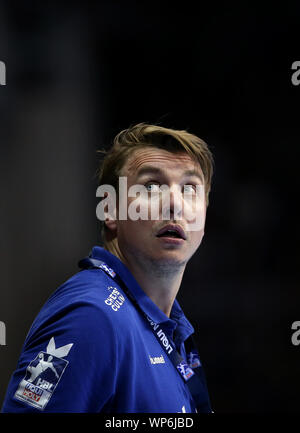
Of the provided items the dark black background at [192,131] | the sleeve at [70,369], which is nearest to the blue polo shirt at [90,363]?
the sleeve at [70,369]

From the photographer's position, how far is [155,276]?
1.63m

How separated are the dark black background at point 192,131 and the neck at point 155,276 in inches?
48.3

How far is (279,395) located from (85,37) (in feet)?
7.75

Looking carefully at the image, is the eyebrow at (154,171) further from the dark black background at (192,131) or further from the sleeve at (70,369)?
the dark black background at (192,131)

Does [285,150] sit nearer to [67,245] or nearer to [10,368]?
[67,245]

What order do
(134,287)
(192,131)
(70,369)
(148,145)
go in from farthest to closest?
(192,131) < (148,145) < (134,287) < (70,369)

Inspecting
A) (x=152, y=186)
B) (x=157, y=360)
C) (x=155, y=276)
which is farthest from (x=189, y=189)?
(x=157, y=360)

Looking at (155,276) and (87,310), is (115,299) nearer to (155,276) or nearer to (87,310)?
(87,310)

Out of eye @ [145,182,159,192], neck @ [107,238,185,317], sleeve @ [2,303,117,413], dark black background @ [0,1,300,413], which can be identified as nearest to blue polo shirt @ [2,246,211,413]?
sleeve @ [2,303,117,413]

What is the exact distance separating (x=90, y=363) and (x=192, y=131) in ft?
7.43

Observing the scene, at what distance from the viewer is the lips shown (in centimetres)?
160

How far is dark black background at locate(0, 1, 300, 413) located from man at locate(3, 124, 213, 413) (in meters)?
1.12

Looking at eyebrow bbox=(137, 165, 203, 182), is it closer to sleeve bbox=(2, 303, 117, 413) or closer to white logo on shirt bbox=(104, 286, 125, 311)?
white logo on shirt bbox=(104, 286, 125, 311)

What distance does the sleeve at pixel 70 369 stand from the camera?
1.23 m
